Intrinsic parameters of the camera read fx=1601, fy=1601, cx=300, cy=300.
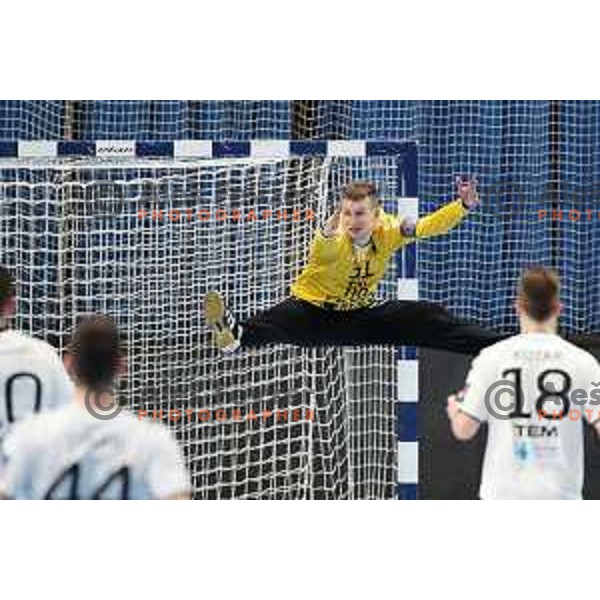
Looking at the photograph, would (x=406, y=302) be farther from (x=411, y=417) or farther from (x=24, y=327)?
(x=24, y=327)

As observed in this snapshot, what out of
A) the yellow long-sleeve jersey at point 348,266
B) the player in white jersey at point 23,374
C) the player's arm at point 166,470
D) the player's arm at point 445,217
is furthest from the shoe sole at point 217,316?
the player's arm at point 445,217

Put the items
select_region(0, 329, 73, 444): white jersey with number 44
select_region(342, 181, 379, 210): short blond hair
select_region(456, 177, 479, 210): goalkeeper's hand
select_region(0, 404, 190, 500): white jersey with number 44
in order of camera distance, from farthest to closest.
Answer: select_region(456, 177, 479, 210): goalkeeper's hand → select_region(342, 181, 379, 210): short blond hair → select_region(0, 329, 73, 444): white jersey with number 44 → select_region(0, 404, 190, 500): white jersey with number 44

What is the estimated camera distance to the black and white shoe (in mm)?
5762

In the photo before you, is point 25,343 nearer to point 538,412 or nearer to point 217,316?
point 217,316

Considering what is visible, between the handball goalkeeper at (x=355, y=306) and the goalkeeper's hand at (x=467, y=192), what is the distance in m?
0.03

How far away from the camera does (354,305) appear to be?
5770mm

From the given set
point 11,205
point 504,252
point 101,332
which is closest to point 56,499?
point 101,332

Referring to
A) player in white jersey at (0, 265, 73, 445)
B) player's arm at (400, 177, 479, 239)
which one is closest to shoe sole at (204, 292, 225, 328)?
player in white jersey at (0, 265, 73, 445)

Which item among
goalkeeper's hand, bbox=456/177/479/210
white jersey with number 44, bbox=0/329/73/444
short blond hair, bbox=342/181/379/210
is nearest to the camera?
white jersey with number 44, bbox=0/329/73/444

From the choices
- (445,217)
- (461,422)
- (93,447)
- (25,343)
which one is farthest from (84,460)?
(445,217)

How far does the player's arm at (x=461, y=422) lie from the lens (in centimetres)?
568

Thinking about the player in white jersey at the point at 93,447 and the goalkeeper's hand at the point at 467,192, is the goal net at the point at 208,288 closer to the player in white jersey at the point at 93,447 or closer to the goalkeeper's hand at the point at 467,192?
the player in white jersey at the point at 93,447

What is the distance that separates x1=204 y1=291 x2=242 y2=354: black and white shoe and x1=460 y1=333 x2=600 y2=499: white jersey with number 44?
0.91 meters

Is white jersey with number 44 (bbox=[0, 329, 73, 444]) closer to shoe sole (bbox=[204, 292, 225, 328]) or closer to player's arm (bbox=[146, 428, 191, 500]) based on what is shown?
player's arm (bbox=[146, 428, 191, 500])
